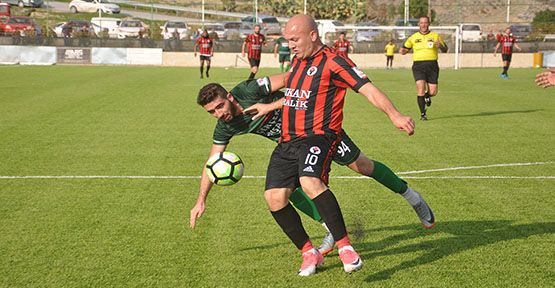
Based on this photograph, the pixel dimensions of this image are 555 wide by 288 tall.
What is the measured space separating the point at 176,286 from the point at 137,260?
2.48 feet

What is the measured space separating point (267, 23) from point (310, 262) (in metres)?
48.9

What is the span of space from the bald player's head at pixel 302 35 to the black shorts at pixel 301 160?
0.64 metres

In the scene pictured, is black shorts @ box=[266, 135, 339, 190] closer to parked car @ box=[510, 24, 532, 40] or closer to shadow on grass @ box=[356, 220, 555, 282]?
shadow on grass @ box=[356, 220, 555, 282]

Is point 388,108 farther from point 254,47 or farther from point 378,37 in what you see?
point 378,37

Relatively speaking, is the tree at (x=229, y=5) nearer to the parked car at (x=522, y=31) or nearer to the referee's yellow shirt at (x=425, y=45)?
the parked car at (x=522, y=31)

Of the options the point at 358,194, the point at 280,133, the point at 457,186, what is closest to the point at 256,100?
the point at 280,133

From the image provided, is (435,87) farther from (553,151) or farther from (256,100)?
(256,100)

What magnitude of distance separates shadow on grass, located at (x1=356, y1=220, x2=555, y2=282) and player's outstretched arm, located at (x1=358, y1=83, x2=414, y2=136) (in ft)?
3.83

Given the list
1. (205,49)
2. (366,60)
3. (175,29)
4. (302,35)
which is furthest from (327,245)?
(175,29)

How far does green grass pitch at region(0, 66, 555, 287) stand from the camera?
572 centimetres

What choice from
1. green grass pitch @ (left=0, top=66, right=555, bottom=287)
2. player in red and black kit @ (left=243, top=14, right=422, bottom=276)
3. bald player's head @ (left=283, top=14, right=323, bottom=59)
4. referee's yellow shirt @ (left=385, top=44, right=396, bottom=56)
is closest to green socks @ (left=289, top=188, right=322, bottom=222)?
green grass pitch @ (left=0, top=66, right=555, bottom=287)

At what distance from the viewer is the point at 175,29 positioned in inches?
2069

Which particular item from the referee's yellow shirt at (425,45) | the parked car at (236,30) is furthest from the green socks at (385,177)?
the parked car at (236,30)

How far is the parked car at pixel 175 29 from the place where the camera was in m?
52.3
